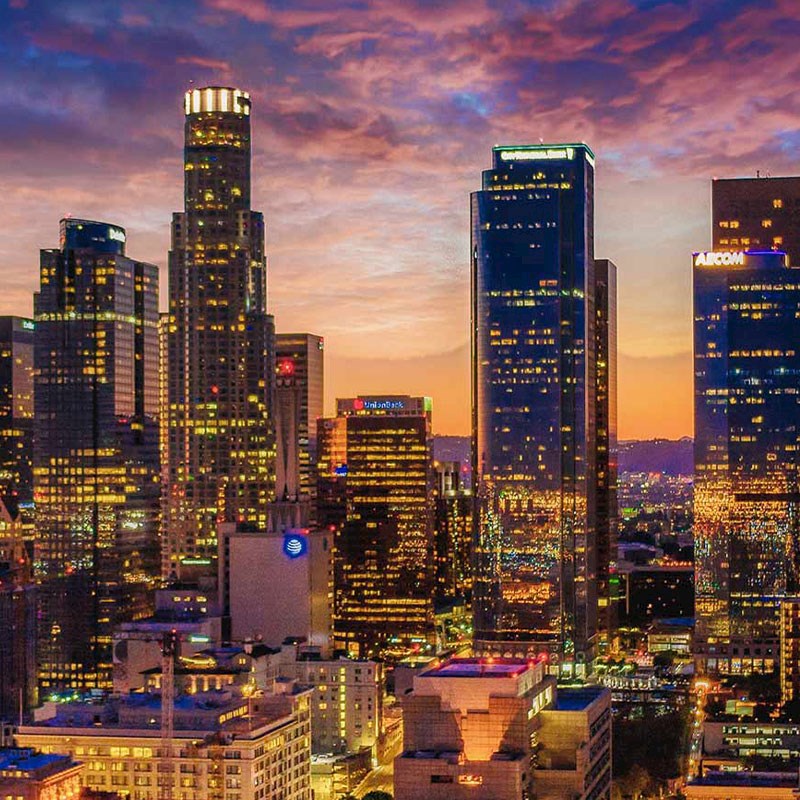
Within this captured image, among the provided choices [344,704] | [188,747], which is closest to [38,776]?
[188,747]

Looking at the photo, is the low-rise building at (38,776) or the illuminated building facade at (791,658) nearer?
the low-rise building at (38,776)

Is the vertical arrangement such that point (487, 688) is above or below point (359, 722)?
above

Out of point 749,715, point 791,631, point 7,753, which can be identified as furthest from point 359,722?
point 7,753

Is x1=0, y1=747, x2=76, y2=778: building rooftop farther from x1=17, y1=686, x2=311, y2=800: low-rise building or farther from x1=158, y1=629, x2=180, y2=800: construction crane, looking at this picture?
x1=158, y1=629, x2=180, y2=800: construction crane

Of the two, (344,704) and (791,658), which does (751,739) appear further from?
(344,704)

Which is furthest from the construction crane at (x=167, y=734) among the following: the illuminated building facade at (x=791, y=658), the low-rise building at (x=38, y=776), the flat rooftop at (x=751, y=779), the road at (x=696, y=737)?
the illuminated building facade at (x=791, y=658)

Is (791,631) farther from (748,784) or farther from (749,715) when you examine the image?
(748,784)

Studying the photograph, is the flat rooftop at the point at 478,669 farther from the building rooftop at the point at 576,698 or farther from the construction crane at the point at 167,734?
the construction crane at the point at 167,734
